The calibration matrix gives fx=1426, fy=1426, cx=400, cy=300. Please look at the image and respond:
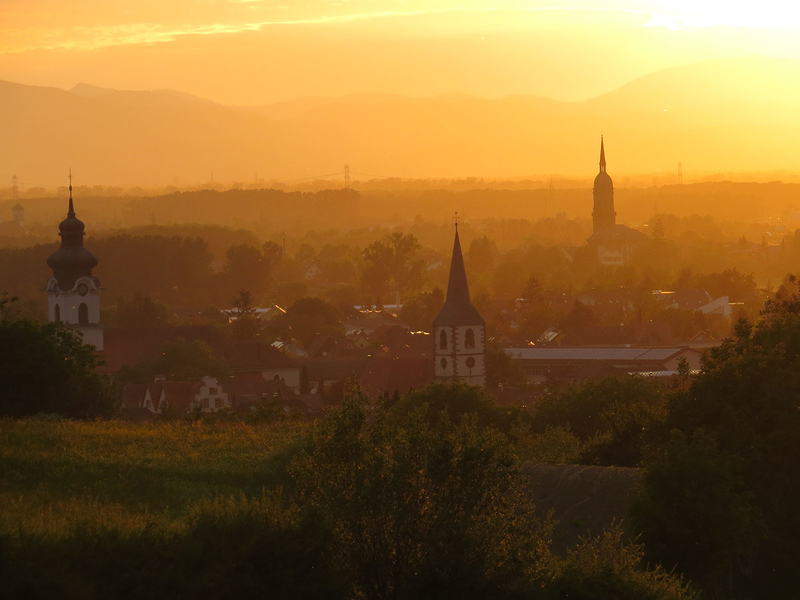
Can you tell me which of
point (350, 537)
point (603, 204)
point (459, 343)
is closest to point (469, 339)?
point (459, 343)

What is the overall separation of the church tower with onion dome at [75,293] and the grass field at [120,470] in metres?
46.5

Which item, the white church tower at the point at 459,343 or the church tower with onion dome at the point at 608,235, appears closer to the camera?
the white church tower at the point at 459,343

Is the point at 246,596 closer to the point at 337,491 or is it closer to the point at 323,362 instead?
the point at 337,491

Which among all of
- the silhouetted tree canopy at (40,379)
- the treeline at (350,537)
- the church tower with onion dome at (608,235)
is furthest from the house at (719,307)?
the treeline at (350,537)

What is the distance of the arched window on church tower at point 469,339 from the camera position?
209 ft

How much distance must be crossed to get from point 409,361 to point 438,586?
5081 centimetres

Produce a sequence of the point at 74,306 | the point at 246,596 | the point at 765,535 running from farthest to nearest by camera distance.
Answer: the point at 74,306 → the point at 765,535 → the point at 246,596

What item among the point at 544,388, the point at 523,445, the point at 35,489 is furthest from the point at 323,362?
the point at 35,489

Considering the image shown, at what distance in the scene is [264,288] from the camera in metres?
122

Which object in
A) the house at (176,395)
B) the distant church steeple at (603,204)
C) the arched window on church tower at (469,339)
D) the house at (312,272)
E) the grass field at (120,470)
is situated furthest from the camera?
the distant church steeple at (603,204)

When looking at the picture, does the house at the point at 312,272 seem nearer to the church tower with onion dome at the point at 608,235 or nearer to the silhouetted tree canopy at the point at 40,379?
the church tower with onion dome at the point at 608,235

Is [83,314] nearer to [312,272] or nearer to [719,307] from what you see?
[719,307]

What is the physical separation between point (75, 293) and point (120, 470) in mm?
52862

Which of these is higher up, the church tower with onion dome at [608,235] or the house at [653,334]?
the church tower with onion dome at [608,235]
